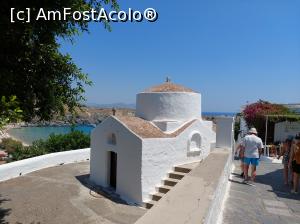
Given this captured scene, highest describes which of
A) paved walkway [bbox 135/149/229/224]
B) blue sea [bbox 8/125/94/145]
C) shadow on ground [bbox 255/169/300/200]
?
paved walkway [bbox 135/149/229/224]

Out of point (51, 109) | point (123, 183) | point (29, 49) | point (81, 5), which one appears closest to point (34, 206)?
point (123, 183)

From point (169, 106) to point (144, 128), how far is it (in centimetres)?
197

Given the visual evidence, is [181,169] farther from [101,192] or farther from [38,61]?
[38,61]

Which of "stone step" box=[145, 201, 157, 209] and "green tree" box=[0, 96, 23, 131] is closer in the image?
"green tree" box=[0, 96, 23, 131]

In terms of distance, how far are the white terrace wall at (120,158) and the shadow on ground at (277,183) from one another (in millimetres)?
4649

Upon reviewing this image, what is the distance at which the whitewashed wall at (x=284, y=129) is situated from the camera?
1769cm

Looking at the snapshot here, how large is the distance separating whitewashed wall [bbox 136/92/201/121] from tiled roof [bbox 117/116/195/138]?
2.00 ft

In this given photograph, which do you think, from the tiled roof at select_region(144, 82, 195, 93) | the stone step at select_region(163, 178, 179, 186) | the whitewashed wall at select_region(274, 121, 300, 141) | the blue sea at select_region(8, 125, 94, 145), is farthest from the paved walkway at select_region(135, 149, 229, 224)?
the blue sea at select_region(8, 125, 94, 145)

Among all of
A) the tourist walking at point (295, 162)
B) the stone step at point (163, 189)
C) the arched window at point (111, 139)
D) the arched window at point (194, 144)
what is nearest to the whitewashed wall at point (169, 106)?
the arched window at point (194, 144)

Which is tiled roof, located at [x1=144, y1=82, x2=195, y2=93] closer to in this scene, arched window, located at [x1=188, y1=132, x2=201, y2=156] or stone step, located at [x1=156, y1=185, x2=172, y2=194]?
arched window, located at [x1=188, y1=132, x2=201, y2=156]

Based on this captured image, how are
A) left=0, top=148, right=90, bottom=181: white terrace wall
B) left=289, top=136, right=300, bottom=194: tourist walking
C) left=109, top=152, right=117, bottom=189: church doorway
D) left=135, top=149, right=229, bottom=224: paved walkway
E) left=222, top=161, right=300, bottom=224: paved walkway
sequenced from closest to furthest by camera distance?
left=135, top=149, right=229, bottom=224: paved walkway, left=222, top=161, right=300, bottom=224: paved walkway, left=289, top=136, right=300, bottom=194: tourist walking, left=109, top=152, right=117, bottom=189: church doorway, left=0, top=148, right=90, bottom=181: white terrace wall

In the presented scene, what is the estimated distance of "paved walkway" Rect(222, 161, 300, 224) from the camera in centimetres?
477

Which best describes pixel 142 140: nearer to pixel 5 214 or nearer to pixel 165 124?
pixel 165 124

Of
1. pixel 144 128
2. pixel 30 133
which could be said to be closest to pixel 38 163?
pixel 144 128
